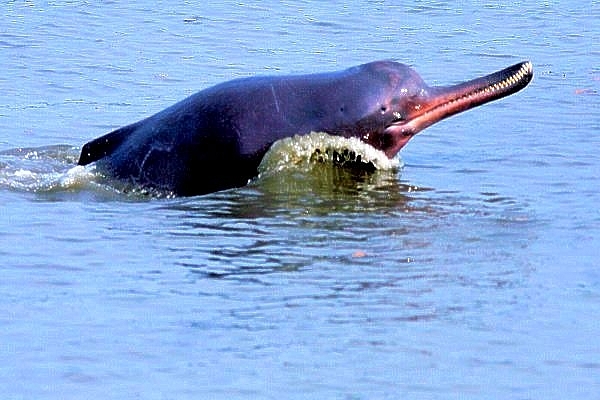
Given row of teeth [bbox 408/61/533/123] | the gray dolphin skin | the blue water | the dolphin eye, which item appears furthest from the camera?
row of teeth [bbox 408/61/533/123]

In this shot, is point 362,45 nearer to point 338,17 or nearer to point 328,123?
point 338,17

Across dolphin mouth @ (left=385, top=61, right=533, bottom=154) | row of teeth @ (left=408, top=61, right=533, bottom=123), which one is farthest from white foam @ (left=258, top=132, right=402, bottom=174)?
row of teeth @ (left=408, top=61, right=533, bottom=123)

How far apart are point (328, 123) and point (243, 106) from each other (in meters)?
0.55

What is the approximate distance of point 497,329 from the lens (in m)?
7.24

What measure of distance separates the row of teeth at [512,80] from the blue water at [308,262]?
553 millimetres

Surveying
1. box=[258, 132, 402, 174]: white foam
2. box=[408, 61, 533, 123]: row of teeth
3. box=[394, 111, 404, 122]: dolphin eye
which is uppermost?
box=[408, 61, 533, 123]: row of teeth

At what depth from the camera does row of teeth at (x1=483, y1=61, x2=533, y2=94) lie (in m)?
11.0

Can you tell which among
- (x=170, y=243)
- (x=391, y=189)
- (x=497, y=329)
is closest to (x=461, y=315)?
(x=497, y=329)

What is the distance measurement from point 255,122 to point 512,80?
1.82 m

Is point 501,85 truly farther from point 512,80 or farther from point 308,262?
point 308,262

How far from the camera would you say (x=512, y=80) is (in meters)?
11.1

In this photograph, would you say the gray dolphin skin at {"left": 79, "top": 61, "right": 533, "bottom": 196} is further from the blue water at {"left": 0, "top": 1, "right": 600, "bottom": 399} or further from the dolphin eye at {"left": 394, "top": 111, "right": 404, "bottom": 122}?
the blue water at {"left": 0, "top": 1, "right": 600, "bottom": 399}

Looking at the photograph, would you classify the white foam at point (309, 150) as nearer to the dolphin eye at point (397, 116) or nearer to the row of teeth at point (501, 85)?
the dolphin eye at point (397, 116)

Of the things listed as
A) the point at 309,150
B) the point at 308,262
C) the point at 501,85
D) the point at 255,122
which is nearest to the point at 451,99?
the point at 501,85
